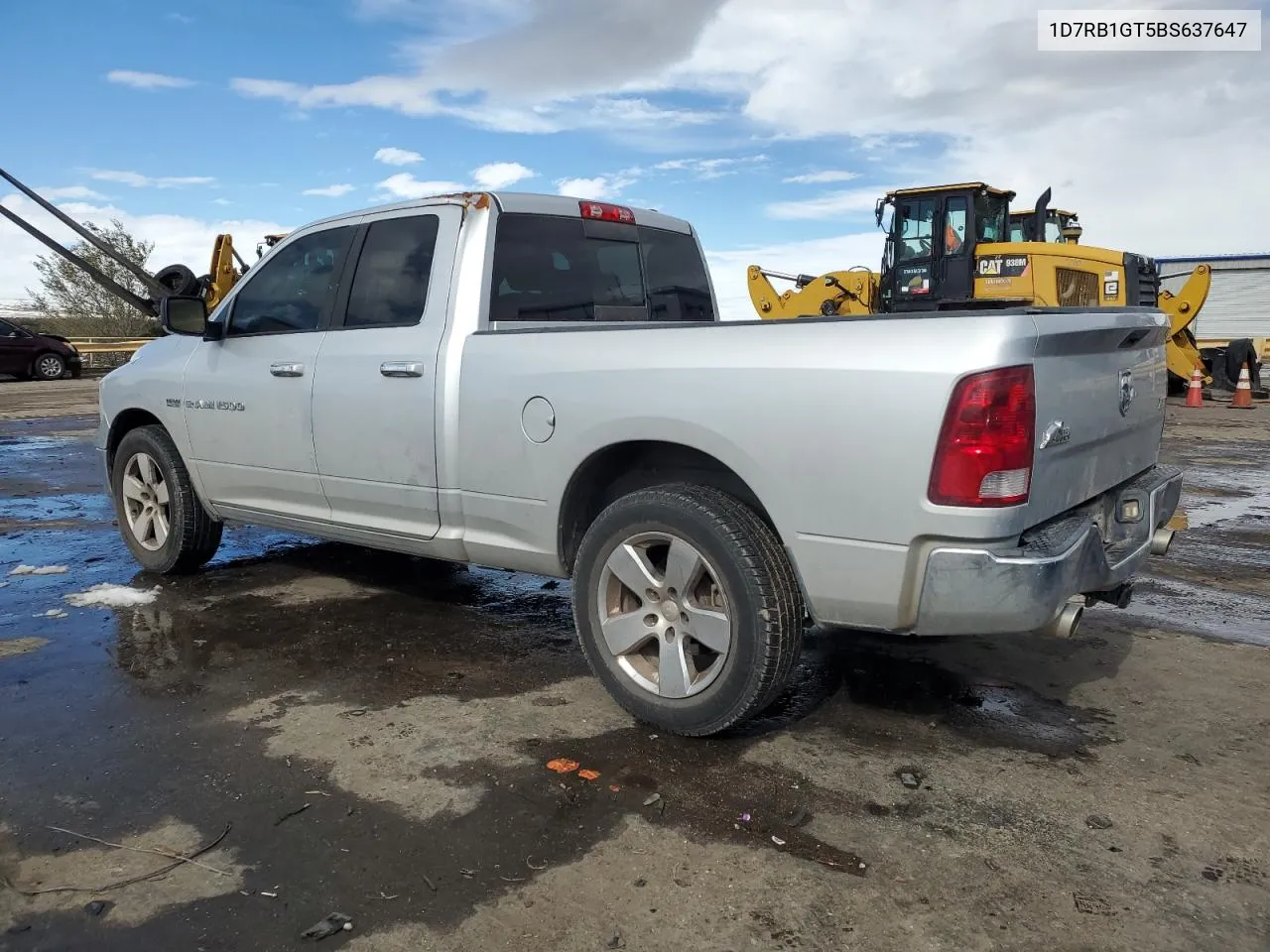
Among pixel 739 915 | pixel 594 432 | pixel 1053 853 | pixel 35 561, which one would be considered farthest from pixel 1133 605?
pixel 35 561

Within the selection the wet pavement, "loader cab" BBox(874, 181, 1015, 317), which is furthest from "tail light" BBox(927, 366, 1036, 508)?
"loader cab" BBox(874, 181, 1015, 317)

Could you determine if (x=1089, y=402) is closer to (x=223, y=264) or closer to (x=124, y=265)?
(x=124, y=265)

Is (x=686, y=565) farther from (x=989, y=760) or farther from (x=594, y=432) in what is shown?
(x=989, y=760)

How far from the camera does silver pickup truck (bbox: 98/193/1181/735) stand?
112 inches

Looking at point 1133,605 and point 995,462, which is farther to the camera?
point 1133,605

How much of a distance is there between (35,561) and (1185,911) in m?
6.20

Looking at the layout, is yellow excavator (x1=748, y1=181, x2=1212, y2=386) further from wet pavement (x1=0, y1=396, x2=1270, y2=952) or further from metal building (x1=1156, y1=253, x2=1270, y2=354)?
metal building (x1=1156, y1=253, x2=1270, y2=354)

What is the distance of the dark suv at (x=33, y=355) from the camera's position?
80.1ft

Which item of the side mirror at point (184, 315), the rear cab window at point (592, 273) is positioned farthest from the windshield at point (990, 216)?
the side mirror at point (184, 315)

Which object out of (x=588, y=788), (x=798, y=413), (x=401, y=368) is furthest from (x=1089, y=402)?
(x=401, y=368)

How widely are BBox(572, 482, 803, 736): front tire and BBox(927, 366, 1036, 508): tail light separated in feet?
2.12

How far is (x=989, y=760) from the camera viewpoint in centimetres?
328

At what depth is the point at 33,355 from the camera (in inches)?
977

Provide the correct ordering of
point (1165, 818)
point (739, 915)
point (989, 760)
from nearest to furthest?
point (739, 915)
point (1165, 818)
point (989, 760)
